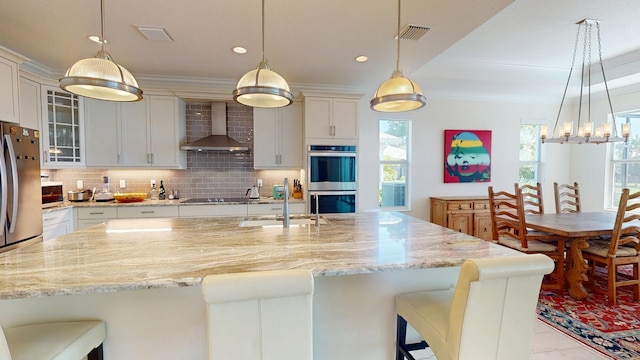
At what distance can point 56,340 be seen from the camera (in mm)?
1164

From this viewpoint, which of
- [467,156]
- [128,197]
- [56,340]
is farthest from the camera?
[467,156]

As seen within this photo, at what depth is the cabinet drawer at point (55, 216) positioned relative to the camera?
320 centimetres

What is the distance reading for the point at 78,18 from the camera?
236cm

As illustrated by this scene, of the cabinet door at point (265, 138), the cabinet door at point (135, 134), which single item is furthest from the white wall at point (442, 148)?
the cabinet door at point (135, 134)

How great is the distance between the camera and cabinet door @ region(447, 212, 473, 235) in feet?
15.4

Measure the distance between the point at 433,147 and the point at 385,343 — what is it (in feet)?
13.3

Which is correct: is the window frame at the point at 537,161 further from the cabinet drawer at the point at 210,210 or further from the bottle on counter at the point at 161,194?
the bottle on counter at the point at 161,194

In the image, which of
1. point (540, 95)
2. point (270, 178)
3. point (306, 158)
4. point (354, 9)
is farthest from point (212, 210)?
point (540, 95)

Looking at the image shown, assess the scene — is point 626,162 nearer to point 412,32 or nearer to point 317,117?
point 412,32

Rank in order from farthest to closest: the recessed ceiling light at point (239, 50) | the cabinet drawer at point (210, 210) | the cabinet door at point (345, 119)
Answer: the cabinet door at point (345, 119), the cabinet drawer at point (210, 210), the recessed ceiling light at point (239, 50)

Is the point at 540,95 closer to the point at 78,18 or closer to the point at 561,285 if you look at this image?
the point at 561,285

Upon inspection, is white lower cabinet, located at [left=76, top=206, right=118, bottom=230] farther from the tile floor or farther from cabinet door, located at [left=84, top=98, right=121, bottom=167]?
the tile floor

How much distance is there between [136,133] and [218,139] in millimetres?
1069

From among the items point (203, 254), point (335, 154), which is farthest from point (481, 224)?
point (203, 254)
